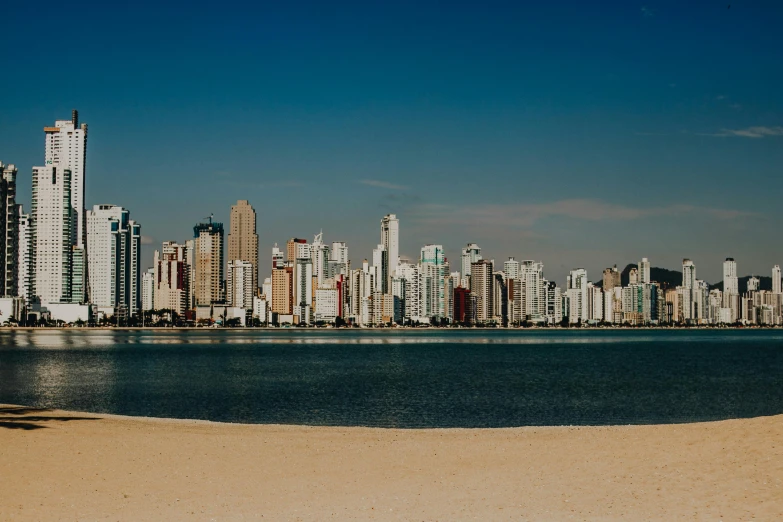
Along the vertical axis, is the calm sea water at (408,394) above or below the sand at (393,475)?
below

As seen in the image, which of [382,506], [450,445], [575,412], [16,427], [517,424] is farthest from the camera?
[575,412]

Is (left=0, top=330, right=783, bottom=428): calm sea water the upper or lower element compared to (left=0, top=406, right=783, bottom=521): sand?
lower

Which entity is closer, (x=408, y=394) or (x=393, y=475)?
(x=393, y=475)

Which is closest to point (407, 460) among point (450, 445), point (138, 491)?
point (450, 445)

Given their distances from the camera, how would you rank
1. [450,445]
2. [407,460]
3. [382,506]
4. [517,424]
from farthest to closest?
1. [517,424]
2. [450,445]
3. [407,460]
4. [382,506]

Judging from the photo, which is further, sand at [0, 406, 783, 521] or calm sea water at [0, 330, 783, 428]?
calm sea water at [0, 330, 783, 428]

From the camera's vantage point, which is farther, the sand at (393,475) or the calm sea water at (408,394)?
the calm sea water at (408,394)

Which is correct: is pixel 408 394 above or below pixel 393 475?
below

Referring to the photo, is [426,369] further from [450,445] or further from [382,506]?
[382,506]
